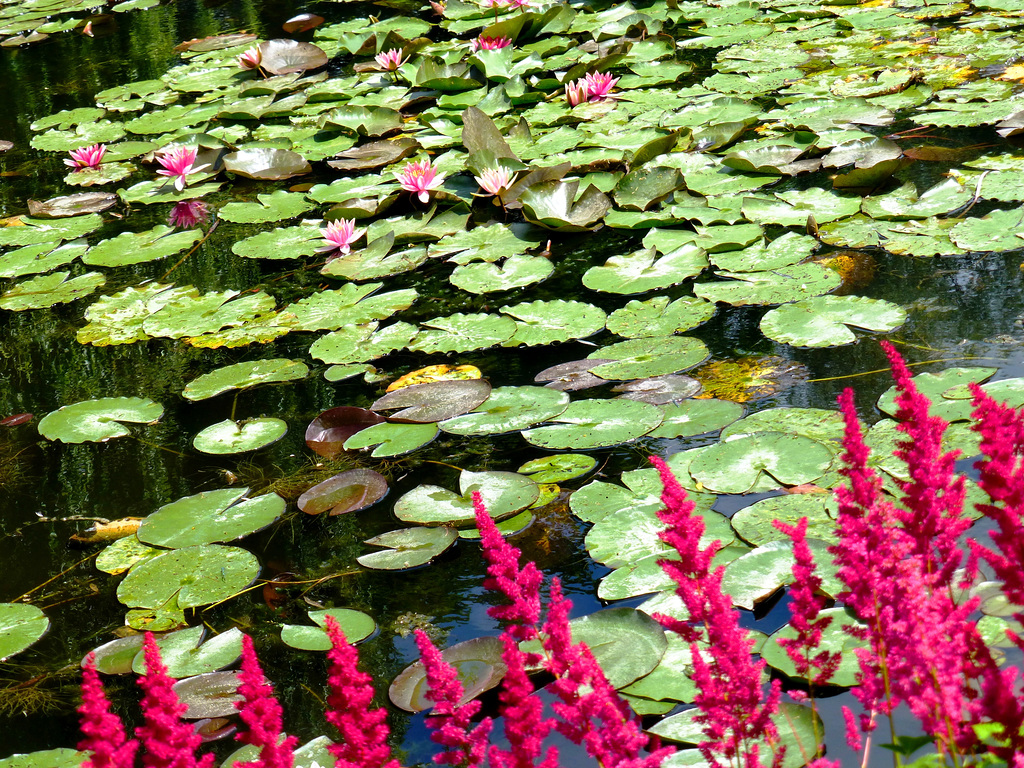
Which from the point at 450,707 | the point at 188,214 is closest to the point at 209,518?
the point at 450,707

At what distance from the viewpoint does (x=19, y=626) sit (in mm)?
2137

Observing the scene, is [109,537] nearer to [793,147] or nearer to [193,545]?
[193,545]

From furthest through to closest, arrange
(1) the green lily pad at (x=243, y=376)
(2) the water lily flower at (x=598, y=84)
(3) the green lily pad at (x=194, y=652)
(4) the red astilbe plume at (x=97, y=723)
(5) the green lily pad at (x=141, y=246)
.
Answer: (2) the water lily flower at (x=598, y=84) → (5) the green lily pad at (x=141, y=246) → (1) the green lily pad at (x=243, y=376) → (3) the green lily pad at (x=194, y=652) → (4) the red astilbe plume at (x=97, y=723)

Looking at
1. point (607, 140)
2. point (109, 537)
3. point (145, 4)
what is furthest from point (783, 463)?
point (145, 4)

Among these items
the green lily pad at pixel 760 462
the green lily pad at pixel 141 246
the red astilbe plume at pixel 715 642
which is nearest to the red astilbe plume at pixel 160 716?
the red astilbe plume at pixel 715 642

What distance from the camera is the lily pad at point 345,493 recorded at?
238 cm

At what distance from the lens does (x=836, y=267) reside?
3143mm

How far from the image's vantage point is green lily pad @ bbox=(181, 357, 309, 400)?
296cm

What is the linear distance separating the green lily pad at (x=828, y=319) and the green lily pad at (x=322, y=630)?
1.48 metres

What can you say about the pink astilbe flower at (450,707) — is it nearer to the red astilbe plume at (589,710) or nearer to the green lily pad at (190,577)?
the red astilbe plume at (589,710)

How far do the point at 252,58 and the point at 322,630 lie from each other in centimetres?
505

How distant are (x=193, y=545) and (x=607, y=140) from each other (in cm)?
282

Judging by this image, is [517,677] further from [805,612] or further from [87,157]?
[87,157]

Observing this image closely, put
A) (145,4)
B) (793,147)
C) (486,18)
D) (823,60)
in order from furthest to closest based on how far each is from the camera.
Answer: (145,4)
(486,18)
(823,60)
(793,147)
